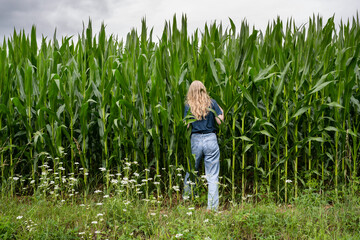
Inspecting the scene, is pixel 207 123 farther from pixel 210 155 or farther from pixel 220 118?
pixel 210 155

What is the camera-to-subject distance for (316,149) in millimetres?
5066

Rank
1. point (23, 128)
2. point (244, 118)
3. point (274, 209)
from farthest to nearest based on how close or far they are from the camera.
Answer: point (23, 128) → point (244, 118) → point (274, 209)

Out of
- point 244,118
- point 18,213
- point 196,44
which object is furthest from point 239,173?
point 18,213

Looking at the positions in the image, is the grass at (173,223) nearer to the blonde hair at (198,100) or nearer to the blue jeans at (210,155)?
the blue jeans at (210,155)

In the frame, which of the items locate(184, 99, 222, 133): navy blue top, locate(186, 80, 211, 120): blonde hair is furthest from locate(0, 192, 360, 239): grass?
locate(186, 80, 211, 120): blonde hair

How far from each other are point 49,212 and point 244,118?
9.47 feet

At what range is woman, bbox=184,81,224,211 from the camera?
14.5 ft

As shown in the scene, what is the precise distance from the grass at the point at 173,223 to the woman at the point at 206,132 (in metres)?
0.57

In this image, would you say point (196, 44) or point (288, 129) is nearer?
point (288, 129)

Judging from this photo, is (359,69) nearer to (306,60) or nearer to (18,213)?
(306,60)

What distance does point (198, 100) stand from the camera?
437 cm

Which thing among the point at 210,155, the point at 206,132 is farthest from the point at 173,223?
the point at 206,132

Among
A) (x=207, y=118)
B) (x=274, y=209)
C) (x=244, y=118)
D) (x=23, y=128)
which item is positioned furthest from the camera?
(x=23, y=128)

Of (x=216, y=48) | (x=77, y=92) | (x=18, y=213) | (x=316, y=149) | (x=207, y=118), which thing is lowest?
(x=18, y=213)
